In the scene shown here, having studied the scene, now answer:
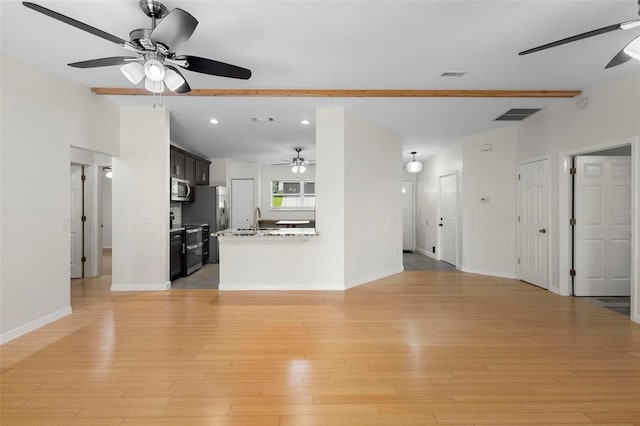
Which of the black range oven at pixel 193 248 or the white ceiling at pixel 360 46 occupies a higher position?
the white ceiling at pixel 360 46

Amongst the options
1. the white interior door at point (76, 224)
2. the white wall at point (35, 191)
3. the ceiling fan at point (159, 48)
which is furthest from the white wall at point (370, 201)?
the white interior door at point (76, 224)

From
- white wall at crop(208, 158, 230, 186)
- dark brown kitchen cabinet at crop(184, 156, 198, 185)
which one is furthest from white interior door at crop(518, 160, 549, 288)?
white wall at crop(208, 158, 230, 186)

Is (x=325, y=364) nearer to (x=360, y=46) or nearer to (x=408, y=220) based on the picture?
(x=360, y=46)

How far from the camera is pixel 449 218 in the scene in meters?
7.59

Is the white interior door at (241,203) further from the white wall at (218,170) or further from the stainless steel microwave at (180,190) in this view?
the stainless steel microwave at (180,190)

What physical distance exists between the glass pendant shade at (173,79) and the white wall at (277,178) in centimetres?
713

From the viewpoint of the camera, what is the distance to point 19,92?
3395mm

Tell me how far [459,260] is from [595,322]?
10.7ft

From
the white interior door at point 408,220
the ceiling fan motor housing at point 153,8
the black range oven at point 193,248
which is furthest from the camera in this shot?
the white interior door at point 408,220

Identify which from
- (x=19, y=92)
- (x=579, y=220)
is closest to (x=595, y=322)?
(x=579, y=220)

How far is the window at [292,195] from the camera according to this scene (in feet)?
32.9

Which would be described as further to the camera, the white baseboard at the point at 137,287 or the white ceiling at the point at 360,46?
the white baseboard at the point at 137,287

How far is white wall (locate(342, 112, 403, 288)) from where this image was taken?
522 cm

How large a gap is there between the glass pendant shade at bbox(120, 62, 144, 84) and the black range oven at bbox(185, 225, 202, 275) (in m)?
3.94
